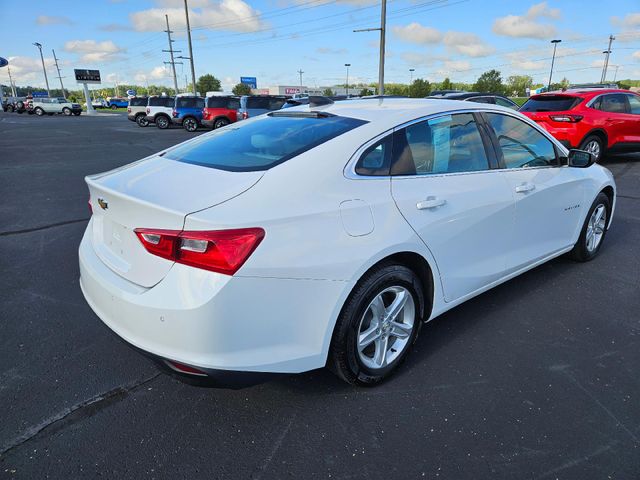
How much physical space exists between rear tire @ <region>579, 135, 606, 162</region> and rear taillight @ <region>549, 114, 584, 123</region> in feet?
1.75

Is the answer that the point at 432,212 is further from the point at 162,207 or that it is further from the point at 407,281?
the point at 162,207

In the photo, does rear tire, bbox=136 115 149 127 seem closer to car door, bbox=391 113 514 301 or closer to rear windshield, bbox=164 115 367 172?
rear windshield, bbox=164 115 367 172

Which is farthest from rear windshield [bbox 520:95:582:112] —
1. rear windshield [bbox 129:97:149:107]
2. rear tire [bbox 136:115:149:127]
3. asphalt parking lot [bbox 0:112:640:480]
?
rear windshield [bbox 129:97:149:107]

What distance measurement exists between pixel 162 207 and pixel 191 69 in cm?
4529

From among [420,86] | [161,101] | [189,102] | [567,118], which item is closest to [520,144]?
[567,118]

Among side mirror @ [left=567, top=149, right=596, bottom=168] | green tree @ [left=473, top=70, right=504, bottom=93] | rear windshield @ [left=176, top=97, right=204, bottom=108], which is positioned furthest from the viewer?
green tree @ [left=473, top=70, right=504, bottom=93]

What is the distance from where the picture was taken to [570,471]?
1.96 m

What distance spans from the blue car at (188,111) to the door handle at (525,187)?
73.7 feet

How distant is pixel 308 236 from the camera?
200 centimetres

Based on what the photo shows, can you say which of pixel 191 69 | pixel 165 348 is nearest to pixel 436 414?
pixel 165 348

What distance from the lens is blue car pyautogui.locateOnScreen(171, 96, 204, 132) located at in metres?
23.2

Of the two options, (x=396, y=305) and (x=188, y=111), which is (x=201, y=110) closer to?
(x=188, y=111)

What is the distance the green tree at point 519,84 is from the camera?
119 metres

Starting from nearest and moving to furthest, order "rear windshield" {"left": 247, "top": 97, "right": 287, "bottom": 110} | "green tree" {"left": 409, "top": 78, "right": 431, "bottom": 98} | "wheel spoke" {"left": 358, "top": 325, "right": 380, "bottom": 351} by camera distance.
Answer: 1. "wheel spoke" {"left": 358, "top": 325, "right": 380, "bottom": 351}
2. "rear windshield" {"left": 247, "top": 97, "right": 287, "bottom": 110}
3. "green tree" {"left": 409, "top": 78, "right": 431, "bottom": 98}
